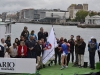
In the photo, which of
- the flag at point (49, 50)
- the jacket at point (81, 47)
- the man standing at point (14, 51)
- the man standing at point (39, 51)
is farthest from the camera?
the flag at point (49, 50)

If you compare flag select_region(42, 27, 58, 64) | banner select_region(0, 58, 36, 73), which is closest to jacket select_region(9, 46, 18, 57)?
banner select_region(0, 58, 36, 73)

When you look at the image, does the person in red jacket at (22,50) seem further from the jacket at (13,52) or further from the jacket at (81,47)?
the jacket at (81,47)

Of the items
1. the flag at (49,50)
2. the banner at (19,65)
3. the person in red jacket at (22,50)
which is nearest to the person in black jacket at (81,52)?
the flag at (49,50)

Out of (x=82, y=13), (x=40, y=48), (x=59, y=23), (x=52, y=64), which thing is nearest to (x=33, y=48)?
(x=40, y=48)

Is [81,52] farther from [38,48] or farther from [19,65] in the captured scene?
[19,65]

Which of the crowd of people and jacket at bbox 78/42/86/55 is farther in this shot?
jacket at bbox 78/42/86/55

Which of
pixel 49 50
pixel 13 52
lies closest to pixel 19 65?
pixel 13 52

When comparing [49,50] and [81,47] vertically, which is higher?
[81,47]

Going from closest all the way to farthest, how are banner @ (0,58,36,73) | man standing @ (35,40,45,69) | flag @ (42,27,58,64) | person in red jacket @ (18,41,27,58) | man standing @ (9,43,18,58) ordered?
banner @ (0,58,36,73)
man standing @ (9,43,18,58)
person in red jacket @ (18,41,27,58)
man standing @ (35,40,45,69)
flag @ (42,27,58,64)

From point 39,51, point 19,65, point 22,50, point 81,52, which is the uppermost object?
Result: point 22,50

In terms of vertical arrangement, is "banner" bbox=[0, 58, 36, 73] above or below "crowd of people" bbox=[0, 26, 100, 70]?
below

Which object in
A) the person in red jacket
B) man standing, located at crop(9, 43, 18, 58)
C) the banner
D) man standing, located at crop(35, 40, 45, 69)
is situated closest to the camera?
the banner

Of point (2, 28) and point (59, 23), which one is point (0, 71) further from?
point (59, 23)

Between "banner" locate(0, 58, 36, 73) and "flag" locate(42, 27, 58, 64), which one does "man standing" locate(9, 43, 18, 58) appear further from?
"flag" locate(42, 27, 58, 64)
